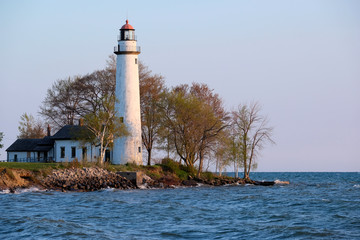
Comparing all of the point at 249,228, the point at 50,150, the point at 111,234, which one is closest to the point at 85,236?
the point at 111,234

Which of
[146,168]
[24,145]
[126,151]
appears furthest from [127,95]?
[24,145]

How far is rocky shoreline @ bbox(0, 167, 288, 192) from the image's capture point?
34.0 meters

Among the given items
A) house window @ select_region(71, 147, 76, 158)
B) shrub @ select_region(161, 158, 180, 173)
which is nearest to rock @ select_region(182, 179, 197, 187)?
shrub @ select_region(161, 158, 180, 173)

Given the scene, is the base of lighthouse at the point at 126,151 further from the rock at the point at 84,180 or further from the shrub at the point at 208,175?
the shrub at the point at 208,175

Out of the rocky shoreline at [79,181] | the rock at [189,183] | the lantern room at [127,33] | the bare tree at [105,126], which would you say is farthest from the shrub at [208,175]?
the lantern room at [127,33]

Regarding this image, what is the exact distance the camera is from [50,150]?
168ft

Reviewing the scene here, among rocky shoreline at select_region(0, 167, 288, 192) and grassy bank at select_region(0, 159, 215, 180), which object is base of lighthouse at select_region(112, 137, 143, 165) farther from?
rocky shoreline at select_region(0, 167, 288, 192)

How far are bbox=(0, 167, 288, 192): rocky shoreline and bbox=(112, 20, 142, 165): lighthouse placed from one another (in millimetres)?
3761

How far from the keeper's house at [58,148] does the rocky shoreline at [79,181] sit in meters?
6.42

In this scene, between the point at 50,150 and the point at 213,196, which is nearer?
the point at 213,196

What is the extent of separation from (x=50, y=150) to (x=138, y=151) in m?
9.76

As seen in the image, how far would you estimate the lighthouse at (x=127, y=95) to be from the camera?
4591 cm

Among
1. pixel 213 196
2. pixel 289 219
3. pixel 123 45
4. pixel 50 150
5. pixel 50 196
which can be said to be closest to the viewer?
pixel 289 219

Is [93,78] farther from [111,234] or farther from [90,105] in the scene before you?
[111,234]
